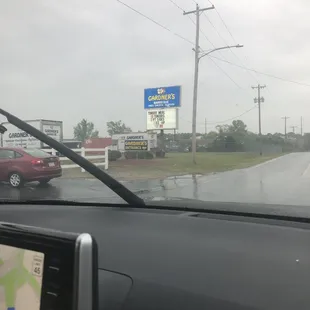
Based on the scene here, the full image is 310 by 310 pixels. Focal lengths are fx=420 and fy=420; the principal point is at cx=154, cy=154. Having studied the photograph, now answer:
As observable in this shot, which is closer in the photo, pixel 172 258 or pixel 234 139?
pixel 172 258

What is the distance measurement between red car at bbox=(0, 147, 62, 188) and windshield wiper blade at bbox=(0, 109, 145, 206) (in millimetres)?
1714

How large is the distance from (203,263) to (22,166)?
5.02 m

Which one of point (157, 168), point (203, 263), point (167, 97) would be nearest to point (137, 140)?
point (167, 97)

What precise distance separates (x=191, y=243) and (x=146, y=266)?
0.25 metres

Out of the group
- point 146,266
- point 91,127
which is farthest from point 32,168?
point 146,266

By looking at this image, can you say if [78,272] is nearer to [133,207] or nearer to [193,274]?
[193,274]

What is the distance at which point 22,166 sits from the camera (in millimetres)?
6355

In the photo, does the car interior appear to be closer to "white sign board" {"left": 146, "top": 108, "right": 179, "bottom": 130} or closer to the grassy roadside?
the grassy roadside

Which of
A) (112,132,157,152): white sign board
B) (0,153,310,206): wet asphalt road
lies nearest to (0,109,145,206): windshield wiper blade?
(0,153,310,206): wet asphalt road

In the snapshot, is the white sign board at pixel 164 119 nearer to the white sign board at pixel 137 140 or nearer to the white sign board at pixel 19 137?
the white sign board at pixel 137 140

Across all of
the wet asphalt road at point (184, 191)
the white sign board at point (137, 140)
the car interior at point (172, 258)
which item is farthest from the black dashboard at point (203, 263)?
the white sign board at point (137, 140)

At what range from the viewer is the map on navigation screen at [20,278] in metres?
1.43

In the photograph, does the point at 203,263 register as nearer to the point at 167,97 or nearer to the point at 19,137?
the point at 19,137

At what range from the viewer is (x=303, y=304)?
153 centimetres
